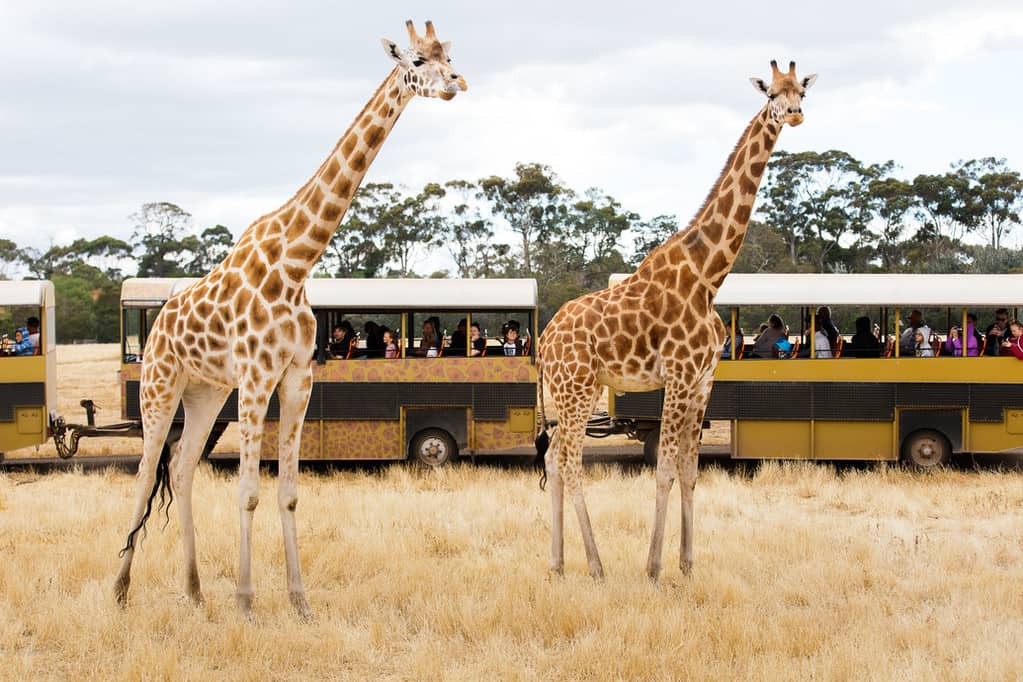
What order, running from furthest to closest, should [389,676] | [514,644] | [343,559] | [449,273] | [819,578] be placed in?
[449,273] < [343,559] < [819,578] < [514,644] < [389,676]

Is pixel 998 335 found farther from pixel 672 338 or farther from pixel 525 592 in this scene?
pixel 525 592

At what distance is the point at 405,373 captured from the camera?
46.5 feet

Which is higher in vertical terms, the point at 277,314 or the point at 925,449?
the point at 277,314

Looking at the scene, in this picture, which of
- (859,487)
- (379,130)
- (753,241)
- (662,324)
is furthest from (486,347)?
(753,241)

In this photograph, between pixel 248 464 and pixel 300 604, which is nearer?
pixel 248 464

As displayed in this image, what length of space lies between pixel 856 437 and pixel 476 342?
560 cm

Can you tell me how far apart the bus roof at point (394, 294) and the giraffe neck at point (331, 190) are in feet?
22.4

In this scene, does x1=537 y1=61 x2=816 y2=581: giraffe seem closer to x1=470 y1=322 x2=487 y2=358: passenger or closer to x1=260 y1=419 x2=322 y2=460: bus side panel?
x1=470 y1=322 x2=487 y2=358: passenger

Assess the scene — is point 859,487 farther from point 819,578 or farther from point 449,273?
point 449,273

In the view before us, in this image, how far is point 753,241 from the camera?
45469 millimetres

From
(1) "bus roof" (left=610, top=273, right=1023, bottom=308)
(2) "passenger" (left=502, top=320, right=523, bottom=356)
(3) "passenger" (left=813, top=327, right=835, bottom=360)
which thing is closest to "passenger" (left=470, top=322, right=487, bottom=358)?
(2) "passenger" (left=502, top=320, right=523, bottom=356)

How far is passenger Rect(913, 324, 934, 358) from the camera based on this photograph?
1379 cm

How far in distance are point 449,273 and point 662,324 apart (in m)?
41.2

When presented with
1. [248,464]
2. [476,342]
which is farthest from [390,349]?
[248,464]
